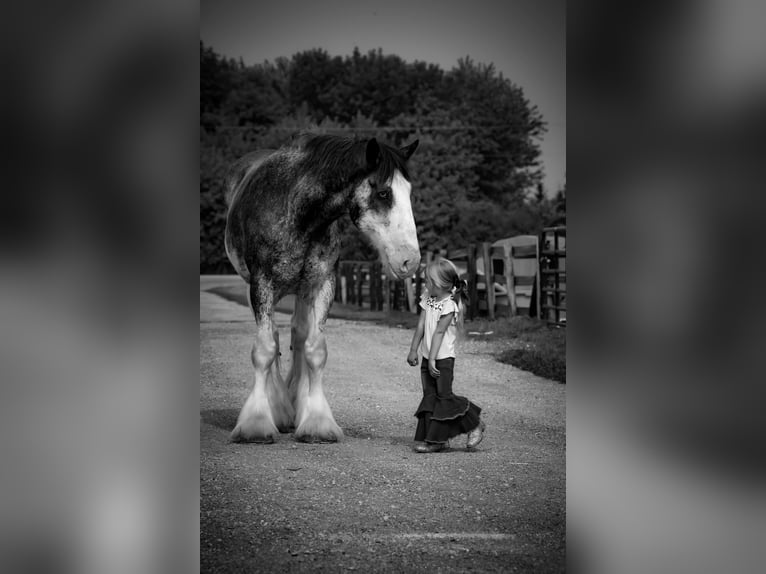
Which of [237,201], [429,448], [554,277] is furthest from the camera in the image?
[554,277]

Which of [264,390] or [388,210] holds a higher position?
[388,210]

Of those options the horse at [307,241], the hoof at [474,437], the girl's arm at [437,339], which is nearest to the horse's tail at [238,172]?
the horse at [307,241]

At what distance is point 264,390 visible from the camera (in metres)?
5.50

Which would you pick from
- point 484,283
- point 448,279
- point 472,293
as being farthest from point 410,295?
point 448,279

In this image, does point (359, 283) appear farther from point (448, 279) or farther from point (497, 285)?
point (448, 279)

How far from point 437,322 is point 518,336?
695cm

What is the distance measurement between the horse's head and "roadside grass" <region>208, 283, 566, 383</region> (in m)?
3.54
